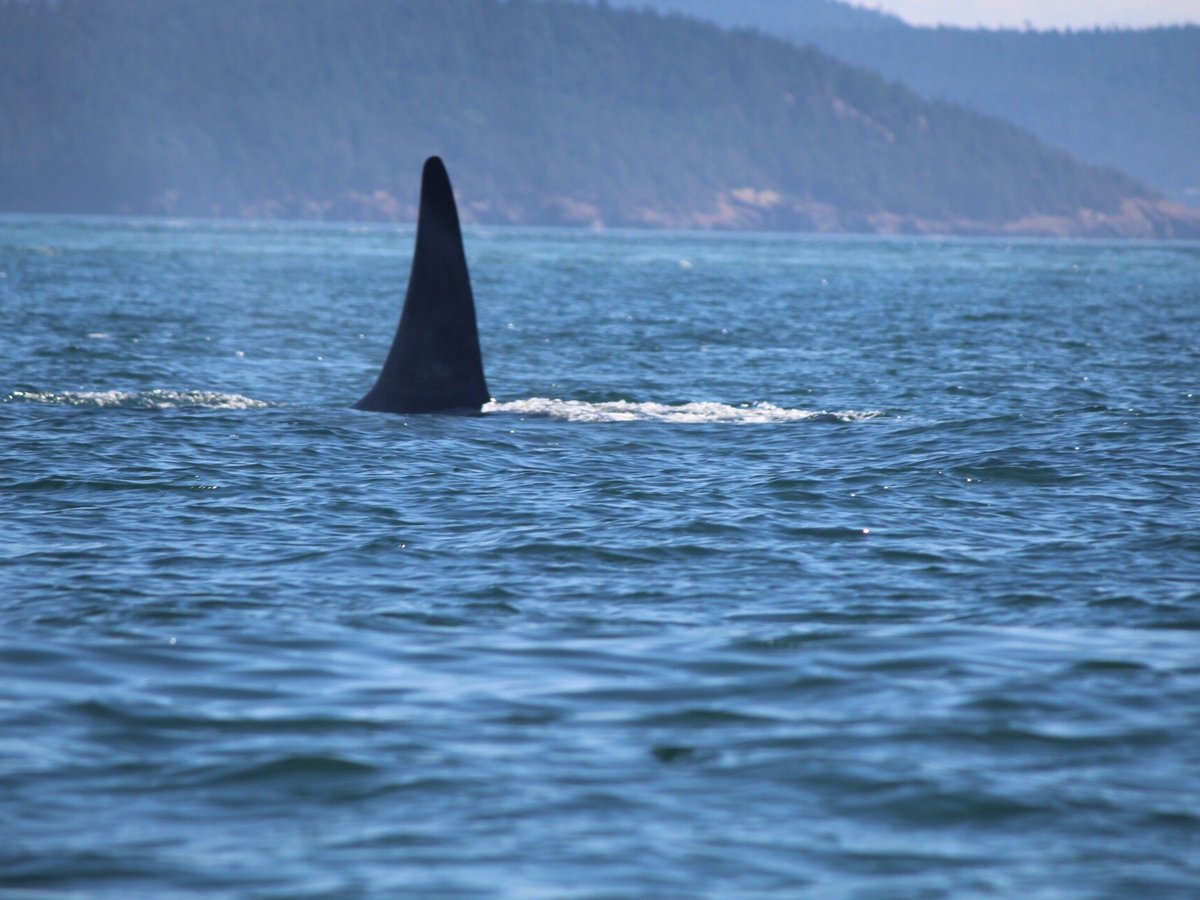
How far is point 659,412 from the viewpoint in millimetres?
19609

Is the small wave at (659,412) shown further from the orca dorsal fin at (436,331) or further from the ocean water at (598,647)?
the orca dorsal fin at (436,331)

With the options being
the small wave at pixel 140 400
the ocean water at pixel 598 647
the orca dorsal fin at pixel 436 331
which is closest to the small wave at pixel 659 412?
the ocean water at pixel 598 647

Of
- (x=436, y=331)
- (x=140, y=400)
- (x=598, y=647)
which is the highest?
(x=436, y=331)

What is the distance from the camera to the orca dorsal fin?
16406 mm

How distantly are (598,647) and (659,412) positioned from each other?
1077cm

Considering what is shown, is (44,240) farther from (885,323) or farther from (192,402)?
(192,402)

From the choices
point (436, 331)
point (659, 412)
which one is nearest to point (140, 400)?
point (436, 331)

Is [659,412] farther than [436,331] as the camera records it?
Yes

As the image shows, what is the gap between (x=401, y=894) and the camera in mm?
5754

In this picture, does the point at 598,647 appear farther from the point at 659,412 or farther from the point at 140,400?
the point at 140,400

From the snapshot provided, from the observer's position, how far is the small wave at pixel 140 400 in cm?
1933

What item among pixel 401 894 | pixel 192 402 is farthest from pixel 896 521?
pixel 192 402

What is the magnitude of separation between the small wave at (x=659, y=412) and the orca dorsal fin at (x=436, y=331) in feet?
2.21

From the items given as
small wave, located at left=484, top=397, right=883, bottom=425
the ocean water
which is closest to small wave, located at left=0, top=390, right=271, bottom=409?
the ocean water
